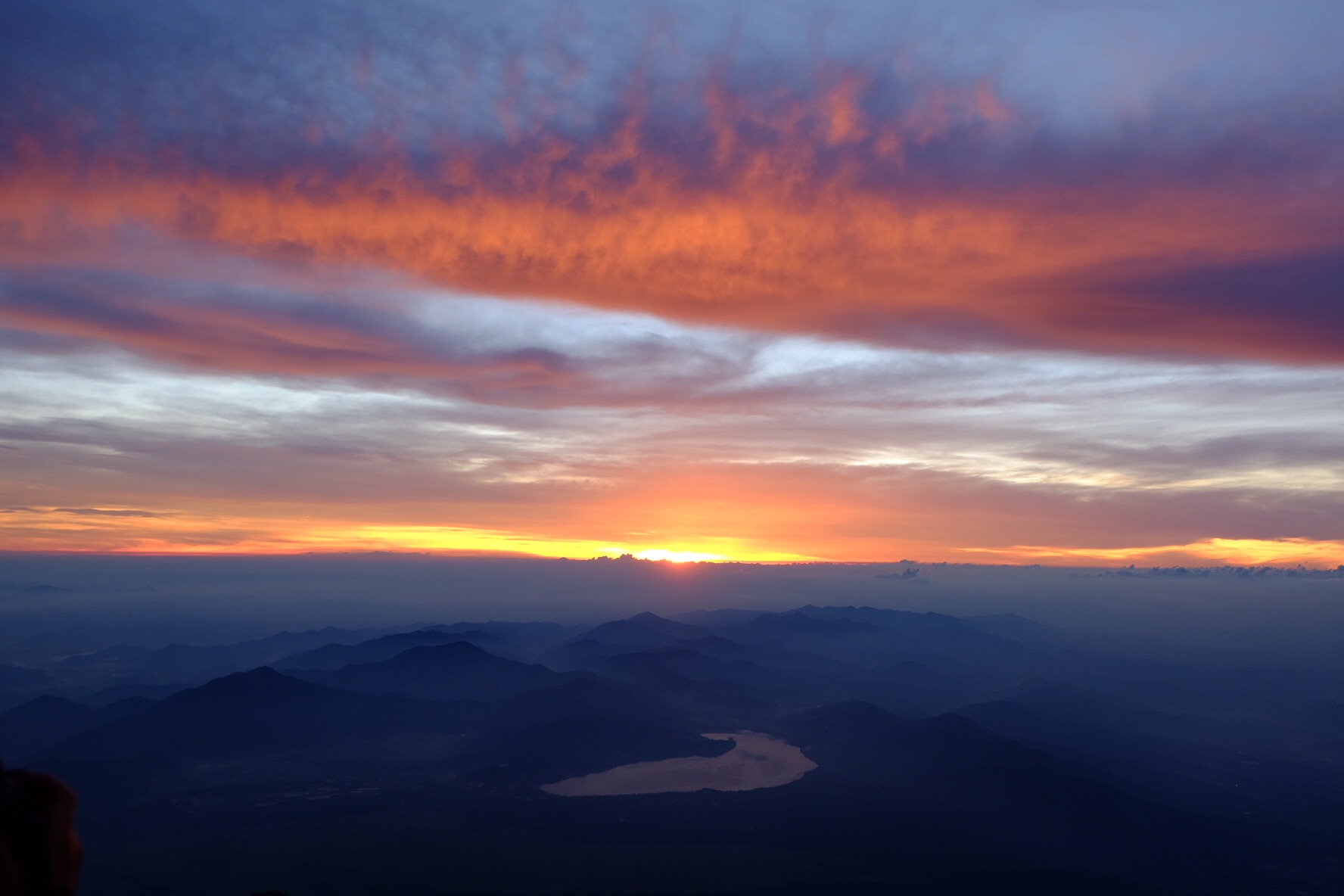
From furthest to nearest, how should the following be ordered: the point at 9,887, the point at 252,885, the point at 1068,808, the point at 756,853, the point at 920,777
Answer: the point at 920,777, the point at 1068,808, the point at 756,853, the point at 252,885, the point at 9,887

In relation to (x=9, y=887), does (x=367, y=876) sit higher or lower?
lower

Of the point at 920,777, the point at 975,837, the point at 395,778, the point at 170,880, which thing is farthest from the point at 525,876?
the point at 920,777

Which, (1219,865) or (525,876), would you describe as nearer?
(525,876)

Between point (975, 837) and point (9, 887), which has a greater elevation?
point (9, 887)

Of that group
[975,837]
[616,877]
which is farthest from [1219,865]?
[616,877]

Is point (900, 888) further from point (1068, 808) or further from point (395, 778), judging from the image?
point (395, 778)

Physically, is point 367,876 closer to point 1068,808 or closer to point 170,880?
point 170,880

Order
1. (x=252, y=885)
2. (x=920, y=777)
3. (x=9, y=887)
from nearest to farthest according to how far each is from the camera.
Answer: (x=9, y=887) → (x=252, y=885) → (x=920, y=777)

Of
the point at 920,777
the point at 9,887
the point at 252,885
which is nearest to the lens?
the point at 9,887

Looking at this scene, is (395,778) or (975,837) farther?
(395,778)
